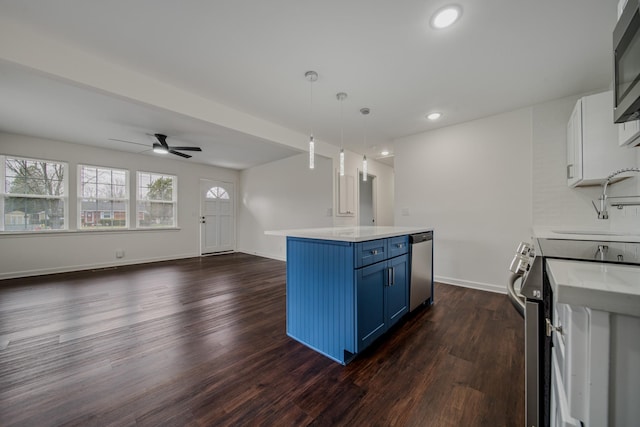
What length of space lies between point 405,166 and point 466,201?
43.3 inches

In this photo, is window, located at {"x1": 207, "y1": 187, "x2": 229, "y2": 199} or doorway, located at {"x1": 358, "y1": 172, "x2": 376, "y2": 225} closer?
doorway, located at {"x1": 358, "y1": 172, "x2": 376, "y2": 225}

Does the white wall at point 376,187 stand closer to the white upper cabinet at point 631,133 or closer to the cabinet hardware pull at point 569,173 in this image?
the cabinet hardware pull at point 569,173

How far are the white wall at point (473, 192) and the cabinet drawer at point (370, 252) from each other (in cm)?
213

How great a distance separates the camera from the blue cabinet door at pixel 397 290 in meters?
2.06

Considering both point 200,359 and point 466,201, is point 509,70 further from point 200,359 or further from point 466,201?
point 200,359

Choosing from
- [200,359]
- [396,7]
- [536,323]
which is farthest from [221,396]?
[396,7]

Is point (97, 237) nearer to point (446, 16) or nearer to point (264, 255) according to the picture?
point (264, 255)

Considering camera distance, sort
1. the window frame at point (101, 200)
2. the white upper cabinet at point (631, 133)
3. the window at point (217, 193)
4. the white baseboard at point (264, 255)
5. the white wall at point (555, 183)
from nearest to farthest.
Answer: the white upper cabinet at point (631, 133) < the white wall at point (555, 183) < the window frame at point (101, 200) < the white baseboard at point (264, 255) < the window at point (217, 193)

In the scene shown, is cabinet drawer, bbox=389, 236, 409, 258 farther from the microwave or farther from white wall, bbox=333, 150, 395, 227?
white wall, bbox=333, 150, 395, 227

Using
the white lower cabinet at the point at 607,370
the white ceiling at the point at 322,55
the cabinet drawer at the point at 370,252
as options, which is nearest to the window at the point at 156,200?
the white ceiling at the point at 322,55

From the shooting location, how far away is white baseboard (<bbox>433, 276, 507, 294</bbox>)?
3.16 m

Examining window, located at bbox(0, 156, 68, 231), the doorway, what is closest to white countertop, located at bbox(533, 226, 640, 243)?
the doorway

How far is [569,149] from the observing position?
8.34 feet

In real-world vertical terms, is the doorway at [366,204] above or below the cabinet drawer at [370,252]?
above
